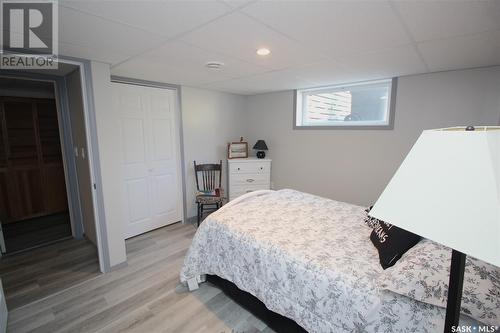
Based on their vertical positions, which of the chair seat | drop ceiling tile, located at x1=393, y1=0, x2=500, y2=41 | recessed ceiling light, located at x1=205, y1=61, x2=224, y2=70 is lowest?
the chair seat

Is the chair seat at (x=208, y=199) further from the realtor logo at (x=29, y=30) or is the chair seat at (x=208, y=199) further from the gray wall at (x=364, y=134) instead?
the realtor logo at (x=29, y=30)

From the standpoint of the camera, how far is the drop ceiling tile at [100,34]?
1382 millimetres

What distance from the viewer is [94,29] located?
1.52 meters

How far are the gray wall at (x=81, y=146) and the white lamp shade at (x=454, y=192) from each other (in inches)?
107

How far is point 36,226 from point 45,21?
3.59 metres

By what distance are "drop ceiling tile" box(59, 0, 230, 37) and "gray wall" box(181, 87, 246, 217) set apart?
2.16 meters

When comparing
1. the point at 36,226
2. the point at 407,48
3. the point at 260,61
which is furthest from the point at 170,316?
the point at 36,226

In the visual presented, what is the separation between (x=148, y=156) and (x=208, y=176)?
3.43 ft

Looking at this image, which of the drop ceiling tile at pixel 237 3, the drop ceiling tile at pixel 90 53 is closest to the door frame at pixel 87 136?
the drop ceiling tile at pixel 90 53

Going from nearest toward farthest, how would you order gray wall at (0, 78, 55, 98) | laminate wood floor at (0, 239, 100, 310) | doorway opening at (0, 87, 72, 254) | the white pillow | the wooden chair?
the white pillow < laminate wood floor at (0, 239, 100, 310) < gray wall at (0, 78, 55, 98) < doorway opening at (0, 87, 72, 254) < the wooden chair

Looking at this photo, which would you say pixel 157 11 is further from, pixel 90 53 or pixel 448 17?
pixel 448 17

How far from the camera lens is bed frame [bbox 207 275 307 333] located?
1625mm

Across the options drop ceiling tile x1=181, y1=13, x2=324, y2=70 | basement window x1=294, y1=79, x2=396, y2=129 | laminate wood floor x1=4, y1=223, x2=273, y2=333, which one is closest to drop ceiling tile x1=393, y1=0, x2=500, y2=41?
drop ceiling tile x1=181, y1=13, x2=324, y2=70

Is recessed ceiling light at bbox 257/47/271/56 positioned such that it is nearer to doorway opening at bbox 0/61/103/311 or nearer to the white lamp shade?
the white lamp shade
